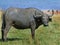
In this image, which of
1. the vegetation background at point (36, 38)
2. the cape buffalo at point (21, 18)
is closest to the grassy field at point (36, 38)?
the vegetation background at point (36, 38)

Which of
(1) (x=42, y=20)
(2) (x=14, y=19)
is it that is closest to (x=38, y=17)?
(1) (x=42, y=20)

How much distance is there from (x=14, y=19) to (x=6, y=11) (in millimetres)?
570

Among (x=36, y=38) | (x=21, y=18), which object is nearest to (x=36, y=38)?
(x=36, y=38)

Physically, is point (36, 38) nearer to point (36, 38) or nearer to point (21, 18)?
point (36, 38)

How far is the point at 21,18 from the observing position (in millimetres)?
16922

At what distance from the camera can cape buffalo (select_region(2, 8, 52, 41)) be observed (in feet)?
54.9

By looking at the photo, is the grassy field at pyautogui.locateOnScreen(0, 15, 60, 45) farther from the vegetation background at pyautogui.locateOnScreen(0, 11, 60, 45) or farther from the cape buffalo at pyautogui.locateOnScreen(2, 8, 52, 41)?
the cape buffalo at pyautogui.locateOnScreen(2, 8, 52, 41)

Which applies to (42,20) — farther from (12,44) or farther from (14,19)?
(12,44)

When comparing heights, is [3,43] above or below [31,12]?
below

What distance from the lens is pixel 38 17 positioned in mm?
17281

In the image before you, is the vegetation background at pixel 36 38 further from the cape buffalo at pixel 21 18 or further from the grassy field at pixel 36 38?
the cape buffalo at pixel 21 18

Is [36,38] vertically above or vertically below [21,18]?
below

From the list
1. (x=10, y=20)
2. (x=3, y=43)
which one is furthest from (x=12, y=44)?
(x=10, y=20)

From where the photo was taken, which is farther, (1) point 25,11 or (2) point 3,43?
(1) point 25,11
